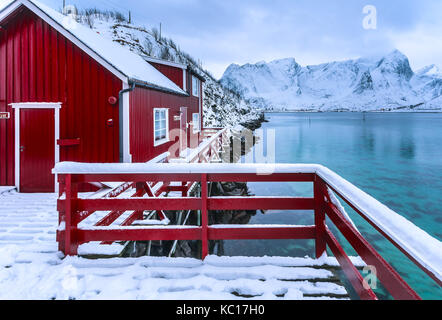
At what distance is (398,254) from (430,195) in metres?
12.0

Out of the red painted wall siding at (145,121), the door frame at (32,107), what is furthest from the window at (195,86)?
the door frame at (32,107)

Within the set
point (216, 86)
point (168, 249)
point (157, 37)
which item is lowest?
point (168, 249)

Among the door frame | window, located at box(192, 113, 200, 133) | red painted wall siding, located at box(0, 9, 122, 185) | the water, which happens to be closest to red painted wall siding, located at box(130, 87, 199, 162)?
red painted wall siding, located at box(0, 9, 122, 185)

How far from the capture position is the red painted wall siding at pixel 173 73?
17766 mm

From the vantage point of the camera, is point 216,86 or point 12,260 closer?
point 12,260

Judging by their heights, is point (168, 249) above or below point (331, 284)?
below

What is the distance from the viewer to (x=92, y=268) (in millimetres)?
3613

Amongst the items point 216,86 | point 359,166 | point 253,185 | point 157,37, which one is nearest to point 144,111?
point 253,185

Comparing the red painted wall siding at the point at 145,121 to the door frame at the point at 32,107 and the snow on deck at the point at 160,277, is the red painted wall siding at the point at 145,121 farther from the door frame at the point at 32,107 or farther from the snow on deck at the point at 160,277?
the snow on deck at the point at 160,277

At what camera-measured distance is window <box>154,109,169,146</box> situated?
1129 cm

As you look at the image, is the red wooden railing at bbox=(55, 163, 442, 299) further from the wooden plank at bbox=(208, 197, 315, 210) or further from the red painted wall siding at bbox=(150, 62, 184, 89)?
the red painted wall siding at bbox=(150, 62, 184, 89)

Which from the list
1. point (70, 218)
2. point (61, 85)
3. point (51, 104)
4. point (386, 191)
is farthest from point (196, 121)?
point (70, 218)

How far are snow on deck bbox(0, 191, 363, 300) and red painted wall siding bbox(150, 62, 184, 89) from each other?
48.5 ft
